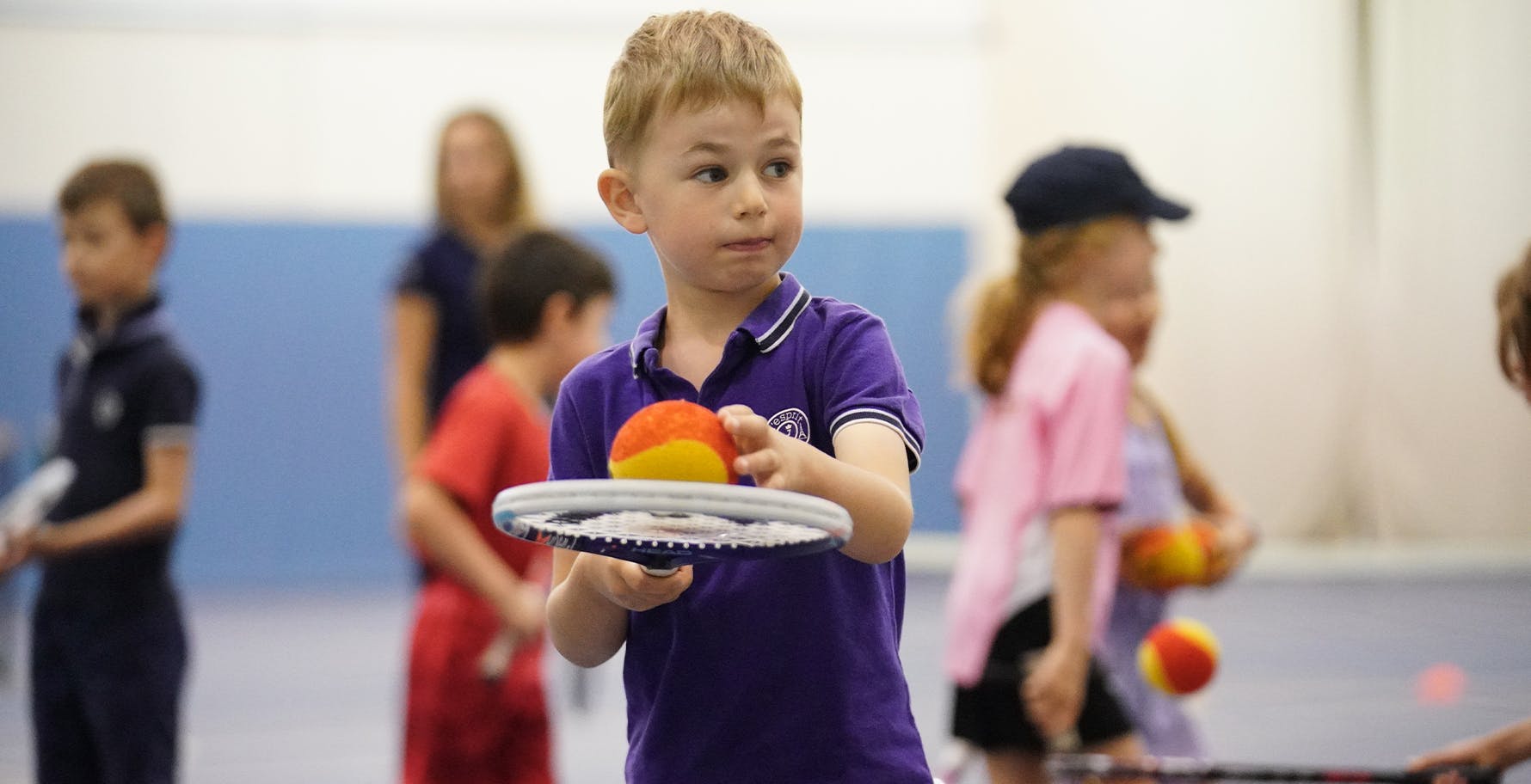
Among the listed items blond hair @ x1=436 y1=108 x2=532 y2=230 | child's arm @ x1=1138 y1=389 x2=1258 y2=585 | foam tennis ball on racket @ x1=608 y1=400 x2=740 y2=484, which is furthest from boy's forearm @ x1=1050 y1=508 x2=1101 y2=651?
blond hair @ x1=436 y1=108 x2=532 y2=230

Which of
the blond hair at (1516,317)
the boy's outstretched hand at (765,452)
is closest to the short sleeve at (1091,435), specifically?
the blond hair at (1516,317)

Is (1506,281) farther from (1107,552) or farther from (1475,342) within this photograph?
(1475,342)

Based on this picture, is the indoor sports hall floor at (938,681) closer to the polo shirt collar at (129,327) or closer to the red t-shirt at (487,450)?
the red t-shirt at (487,450)

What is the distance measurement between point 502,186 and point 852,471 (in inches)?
124

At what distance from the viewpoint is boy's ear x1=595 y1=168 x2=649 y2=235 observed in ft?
5.54

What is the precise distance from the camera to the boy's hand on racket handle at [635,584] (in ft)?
4.90

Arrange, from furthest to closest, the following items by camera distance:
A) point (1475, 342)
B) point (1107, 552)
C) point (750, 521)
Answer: point (1475, 342)
point (1107, 552)
point (750, 521)

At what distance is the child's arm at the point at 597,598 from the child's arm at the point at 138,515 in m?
1.95

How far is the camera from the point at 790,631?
1.62 meters

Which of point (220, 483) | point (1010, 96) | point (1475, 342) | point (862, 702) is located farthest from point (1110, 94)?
point (862, 702)

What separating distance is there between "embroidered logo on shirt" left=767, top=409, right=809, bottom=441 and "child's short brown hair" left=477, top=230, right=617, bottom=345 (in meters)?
2.06

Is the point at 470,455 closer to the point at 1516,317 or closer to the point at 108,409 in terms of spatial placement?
the point at 108,409

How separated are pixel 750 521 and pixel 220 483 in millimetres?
10467

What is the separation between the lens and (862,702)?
162 centimetres
